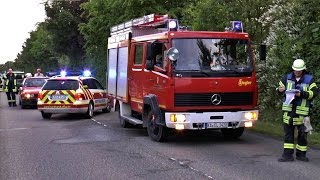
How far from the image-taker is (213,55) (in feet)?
34.2

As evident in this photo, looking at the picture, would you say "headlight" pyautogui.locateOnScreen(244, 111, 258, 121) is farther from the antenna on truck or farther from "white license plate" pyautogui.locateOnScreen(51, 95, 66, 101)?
"white license plate" pyautogui.locateOnScreen(51, 95, 66, 101)

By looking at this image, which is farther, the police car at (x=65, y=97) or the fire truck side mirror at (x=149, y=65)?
the police car at (x=65, y=97)

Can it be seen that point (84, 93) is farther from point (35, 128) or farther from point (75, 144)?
point (75, 144)

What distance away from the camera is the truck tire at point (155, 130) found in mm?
10867

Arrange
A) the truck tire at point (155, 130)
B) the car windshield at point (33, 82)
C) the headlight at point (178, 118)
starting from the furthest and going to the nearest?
the car windshield at point (33, 82)
the truck tire at point (155, 130)
the headlight at point (178, 118)

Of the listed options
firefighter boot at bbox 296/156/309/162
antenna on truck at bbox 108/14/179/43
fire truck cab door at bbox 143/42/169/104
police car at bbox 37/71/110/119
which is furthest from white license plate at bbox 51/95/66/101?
firefighter boot at bbox 296/156/309/162

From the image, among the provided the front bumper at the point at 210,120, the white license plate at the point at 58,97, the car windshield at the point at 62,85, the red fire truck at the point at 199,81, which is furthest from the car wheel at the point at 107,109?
the front bumper at the point at 210,120

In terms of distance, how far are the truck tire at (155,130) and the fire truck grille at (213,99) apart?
0.99m

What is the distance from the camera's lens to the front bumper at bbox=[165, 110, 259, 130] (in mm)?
10094

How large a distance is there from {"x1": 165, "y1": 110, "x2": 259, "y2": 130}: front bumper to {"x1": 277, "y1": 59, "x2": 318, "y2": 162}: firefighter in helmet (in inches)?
68.5

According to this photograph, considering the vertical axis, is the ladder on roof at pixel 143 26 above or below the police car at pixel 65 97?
above

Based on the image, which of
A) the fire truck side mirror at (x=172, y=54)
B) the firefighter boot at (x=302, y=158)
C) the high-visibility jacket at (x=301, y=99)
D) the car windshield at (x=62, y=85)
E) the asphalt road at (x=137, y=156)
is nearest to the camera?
the asphalt road at (x=137, y=156)

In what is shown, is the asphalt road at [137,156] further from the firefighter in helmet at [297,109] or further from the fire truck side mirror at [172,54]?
the fire truck side mirror at [172,54]

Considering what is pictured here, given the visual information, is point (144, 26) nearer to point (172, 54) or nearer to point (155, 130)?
point (155, 130)
